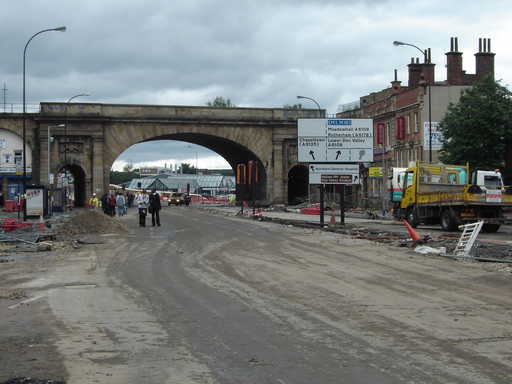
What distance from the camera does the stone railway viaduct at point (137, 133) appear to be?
6850cm

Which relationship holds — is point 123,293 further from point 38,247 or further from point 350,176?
point 350,176

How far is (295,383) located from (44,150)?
64.3 meters

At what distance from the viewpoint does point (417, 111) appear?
6119 centimetres

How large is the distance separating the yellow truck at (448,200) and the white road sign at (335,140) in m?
2.51

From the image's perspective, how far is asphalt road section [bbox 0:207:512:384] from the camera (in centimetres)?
716

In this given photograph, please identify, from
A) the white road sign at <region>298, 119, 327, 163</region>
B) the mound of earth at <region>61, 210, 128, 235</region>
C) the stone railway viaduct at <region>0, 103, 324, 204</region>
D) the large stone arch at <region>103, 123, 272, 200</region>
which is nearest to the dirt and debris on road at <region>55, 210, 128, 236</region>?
the mound of earth at <region>61, 210, 128, 235</region>

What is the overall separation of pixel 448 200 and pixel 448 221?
822mm

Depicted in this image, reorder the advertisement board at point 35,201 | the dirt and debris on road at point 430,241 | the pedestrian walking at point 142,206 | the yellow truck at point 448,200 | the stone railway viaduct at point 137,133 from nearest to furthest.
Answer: the dirt and debris on road at point 430,241
the yellow truck at point 448,200
the pedestrian walking at point 142,206
the advertisement board at point 35,201
the stone railway viaduct at point 137,133

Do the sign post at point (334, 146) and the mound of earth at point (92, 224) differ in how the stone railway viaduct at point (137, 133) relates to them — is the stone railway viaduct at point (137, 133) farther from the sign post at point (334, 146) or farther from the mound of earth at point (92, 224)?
the mound of earth at point (92, 224)

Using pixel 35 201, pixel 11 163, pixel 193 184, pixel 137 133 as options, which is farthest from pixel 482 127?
pixel 193 184

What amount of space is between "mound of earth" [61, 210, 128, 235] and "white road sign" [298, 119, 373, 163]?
917cm

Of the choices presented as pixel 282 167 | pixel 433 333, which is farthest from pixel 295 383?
pixel 282 167

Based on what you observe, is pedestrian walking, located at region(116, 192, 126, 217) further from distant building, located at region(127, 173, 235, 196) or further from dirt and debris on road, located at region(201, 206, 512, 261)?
distant building, located at region(127, 173, 235, 196)

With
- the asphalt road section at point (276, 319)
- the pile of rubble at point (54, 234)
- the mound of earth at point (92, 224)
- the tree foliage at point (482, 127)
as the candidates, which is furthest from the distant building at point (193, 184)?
the asphalt road section at point (276, 319)
